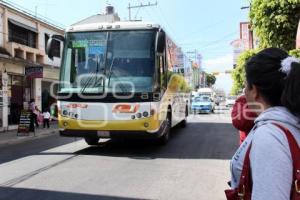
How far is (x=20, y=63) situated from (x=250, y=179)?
23.6 meters

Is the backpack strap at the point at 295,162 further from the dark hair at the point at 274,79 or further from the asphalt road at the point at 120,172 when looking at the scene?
the asphalt road at the point at 120,172

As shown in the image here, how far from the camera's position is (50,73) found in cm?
2898

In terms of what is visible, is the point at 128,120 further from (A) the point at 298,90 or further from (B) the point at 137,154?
(A) the point at 298,90

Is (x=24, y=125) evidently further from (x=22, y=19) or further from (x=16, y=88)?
(x=22, y=19)

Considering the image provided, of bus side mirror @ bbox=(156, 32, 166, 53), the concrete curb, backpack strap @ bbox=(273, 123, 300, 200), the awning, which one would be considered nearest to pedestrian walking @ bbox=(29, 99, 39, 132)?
the concrete curb

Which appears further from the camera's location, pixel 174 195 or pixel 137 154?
pixel 137 154

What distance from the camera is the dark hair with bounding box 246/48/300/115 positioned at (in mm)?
1979

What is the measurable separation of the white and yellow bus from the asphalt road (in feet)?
2.76

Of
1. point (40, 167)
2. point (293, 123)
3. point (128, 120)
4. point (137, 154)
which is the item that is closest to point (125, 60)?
point (128, 120)

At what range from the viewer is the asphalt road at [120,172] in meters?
7.35

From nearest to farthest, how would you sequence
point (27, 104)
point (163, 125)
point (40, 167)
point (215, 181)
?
point (215, 181), point (40, 167), point (163, 125), point (27, 104)

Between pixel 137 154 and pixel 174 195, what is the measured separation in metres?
4.83

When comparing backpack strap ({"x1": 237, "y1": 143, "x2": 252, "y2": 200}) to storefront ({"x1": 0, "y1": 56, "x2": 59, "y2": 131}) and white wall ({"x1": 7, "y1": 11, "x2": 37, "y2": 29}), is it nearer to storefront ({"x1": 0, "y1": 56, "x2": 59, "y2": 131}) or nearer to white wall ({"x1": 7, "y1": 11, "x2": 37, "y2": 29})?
storefront ({"x1": 0, "y1": 56, "x2": 59, "y2": 131})

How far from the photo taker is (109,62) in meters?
11.5
